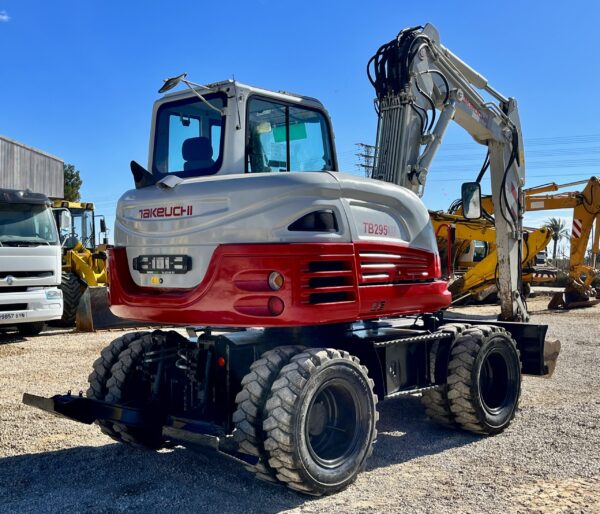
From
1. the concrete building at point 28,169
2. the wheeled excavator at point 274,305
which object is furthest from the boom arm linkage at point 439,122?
the concrete building at point 28,169

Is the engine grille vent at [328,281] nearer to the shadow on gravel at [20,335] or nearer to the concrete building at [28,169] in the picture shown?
the shadow on gravel at [20,335]

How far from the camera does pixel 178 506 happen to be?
453cm

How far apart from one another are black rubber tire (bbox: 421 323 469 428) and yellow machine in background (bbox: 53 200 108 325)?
30.2 ft

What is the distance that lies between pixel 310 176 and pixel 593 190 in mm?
17556

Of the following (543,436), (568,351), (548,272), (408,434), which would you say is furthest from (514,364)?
(548,272)

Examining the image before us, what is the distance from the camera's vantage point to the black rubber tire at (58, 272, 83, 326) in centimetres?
1408

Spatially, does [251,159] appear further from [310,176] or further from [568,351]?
[568,351]

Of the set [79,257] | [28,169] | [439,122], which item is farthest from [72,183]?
[439,122]

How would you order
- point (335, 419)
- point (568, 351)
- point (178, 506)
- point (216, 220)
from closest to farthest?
point (178, 506)
point (216, 220)
point (335, 419)
point (568, 351)

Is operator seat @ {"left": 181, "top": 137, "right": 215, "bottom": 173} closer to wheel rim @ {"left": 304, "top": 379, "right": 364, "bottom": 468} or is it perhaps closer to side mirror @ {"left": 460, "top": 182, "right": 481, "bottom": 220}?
wheel rim @ {"left": 304, "top": 379, "right": 364, "bottom": 468}

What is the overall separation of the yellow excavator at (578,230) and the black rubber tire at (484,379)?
1436 cm

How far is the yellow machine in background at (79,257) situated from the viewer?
14.2m

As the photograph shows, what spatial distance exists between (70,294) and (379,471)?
10394 mm

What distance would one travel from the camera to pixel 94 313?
1391 centimetres
